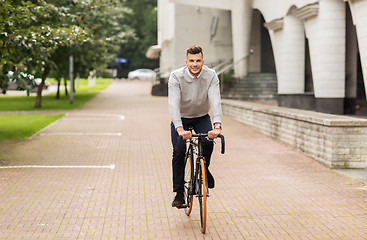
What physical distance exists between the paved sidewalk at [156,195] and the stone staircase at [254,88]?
586 inches

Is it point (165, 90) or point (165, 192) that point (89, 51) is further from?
point (165, 192)

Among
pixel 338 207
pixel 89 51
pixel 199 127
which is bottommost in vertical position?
pixel 338 207

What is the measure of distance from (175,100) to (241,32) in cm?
2507

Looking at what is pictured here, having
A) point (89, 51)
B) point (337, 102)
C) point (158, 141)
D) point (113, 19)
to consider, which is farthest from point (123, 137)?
point (113, 19)

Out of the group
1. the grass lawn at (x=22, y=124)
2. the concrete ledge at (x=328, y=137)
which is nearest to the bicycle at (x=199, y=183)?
the concrete ledge at (x=328, y=137)

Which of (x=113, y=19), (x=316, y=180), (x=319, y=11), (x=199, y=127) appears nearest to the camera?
(x=199, y=127)

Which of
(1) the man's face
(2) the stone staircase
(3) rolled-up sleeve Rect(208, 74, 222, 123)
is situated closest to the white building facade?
(2) the stone staircase

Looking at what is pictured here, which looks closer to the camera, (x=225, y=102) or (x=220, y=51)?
(x=225, y=102)

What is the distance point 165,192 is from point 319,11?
11112 millimetres

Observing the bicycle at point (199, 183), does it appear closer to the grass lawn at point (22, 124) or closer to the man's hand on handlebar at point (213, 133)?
the man's hand on handlebar at point (213, 133)

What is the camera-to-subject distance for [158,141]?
557 inches

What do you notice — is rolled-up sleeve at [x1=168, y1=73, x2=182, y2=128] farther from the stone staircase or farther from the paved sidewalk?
the stone staircase

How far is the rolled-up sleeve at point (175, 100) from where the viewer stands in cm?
596

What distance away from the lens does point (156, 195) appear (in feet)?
25.5
